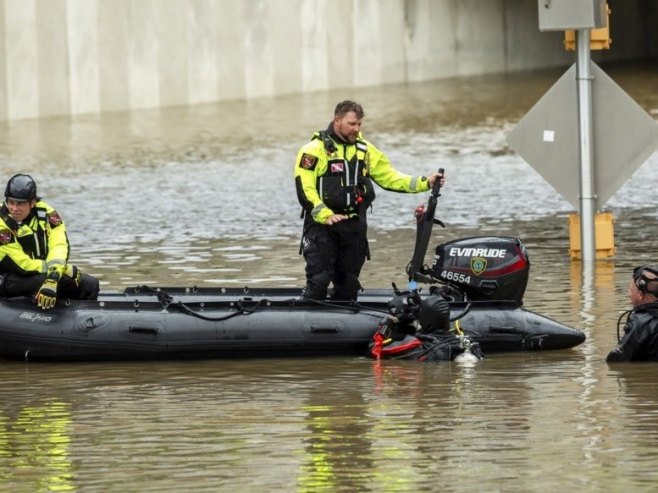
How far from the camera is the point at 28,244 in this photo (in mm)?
11164

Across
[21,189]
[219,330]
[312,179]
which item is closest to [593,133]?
[312,179]

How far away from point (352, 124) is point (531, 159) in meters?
3.95

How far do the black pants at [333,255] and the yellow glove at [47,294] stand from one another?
166cm

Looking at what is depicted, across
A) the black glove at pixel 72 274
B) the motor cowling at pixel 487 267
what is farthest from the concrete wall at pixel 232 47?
the motor cowling at pixel 487 267

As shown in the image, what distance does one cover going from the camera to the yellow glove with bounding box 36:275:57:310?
10.9m

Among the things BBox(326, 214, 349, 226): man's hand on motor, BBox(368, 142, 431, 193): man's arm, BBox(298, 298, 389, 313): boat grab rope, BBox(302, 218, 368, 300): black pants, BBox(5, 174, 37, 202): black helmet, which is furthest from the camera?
BBox(368, 142, 431, 193): man's arm

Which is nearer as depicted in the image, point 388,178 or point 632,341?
point 632,341

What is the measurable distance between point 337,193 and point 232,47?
2277 centimetres

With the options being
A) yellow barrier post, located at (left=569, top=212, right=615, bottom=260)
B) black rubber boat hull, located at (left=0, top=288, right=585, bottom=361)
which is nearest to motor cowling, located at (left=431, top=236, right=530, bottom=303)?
black rubber boat hull, located at (left=0, top=288, right=585, bottom=361)

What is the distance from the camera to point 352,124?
11.3 meters

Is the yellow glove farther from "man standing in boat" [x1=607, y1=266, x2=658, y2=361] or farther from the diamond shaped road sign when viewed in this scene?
the diamond shaped road sign

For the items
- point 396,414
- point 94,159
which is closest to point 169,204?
point 94,159

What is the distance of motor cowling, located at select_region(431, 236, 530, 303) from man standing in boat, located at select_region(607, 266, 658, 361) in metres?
1.05

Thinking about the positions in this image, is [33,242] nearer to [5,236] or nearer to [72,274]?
[5,236]
